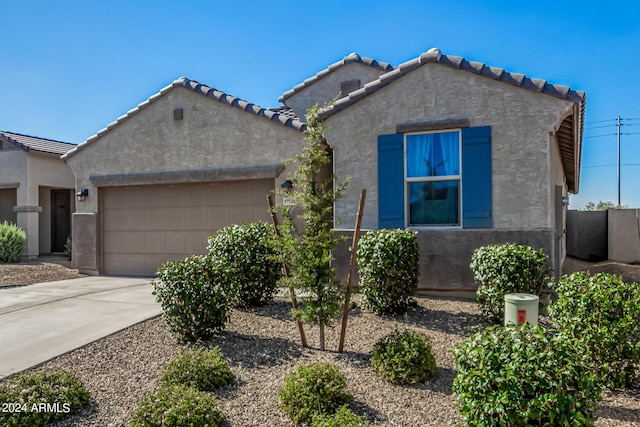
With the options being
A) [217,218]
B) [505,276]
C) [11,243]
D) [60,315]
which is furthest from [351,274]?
[11,243]

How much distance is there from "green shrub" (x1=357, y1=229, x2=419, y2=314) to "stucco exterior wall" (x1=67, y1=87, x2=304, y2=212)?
3713 millimetres

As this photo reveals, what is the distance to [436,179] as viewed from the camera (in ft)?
25.0

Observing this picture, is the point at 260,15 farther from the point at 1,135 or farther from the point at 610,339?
the point at 1,135

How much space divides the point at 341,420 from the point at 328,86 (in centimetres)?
1073

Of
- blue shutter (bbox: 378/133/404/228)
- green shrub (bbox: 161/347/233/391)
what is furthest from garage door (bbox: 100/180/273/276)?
green shrub (bbox: 161/347/233/391)

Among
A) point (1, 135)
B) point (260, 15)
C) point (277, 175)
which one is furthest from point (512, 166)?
point (1, 135)

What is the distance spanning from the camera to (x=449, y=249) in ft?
24.3

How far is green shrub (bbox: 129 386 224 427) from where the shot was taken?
3.41 meters

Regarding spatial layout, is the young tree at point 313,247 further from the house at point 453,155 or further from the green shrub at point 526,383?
the house at point 453,155

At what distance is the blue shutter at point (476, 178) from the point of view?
7234mm

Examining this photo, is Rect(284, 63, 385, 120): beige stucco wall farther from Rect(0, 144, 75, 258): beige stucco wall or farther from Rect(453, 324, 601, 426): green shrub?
Rect(453, 324, 601, 426): green shrub

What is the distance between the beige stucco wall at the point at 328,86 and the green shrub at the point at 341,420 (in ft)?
31.6


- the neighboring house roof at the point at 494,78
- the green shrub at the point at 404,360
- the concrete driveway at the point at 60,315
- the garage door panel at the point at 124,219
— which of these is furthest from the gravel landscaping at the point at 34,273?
the green shrub at the point at 404,360

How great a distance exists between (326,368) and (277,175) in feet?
19.5
